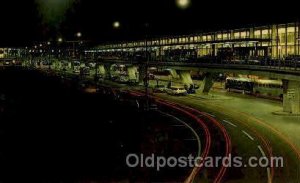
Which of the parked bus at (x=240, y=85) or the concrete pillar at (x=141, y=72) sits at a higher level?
the concrete pillar at (x=141, y=72)

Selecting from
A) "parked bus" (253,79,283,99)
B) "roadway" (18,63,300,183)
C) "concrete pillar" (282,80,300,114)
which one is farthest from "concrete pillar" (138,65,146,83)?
"concrete pillar" (282,80,300,114)

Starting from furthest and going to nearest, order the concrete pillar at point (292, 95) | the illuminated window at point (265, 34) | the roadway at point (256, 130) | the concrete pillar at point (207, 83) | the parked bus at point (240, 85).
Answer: the parked bus at point (240, 85), the concrete pillar at point (207, 83), the illuminated window at point (265, 34), the concrete pillar at point (292, 95), the roadway at point (256, 130)

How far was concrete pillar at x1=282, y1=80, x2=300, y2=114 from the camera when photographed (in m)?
48.7

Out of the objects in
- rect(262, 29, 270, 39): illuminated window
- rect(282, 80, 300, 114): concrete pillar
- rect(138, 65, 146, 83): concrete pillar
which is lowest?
rect(282, 80, 300, 114): concrete pillar

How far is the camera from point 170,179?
25.7 metres

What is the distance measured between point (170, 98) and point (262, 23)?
20.3m

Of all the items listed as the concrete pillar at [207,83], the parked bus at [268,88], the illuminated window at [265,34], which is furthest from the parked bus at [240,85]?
the illuminated window at [265,34]

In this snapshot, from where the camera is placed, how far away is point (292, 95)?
161 feet

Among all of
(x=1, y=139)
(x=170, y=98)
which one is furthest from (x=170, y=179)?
(x=170, y=98)

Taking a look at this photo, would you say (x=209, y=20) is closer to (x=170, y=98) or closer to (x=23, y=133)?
(x=170, y=98)

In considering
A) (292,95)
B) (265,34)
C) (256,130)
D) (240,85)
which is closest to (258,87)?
(240,85)

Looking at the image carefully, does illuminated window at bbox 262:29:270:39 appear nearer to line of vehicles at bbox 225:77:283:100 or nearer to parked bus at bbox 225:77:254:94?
line of vehicles at bbox 225:77:283:100

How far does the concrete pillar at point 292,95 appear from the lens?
1918 inches

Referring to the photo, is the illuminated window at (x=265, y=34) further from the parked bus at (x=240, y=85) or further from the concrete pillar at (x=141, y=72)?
the concrete pillar at (x=141, y=72)
